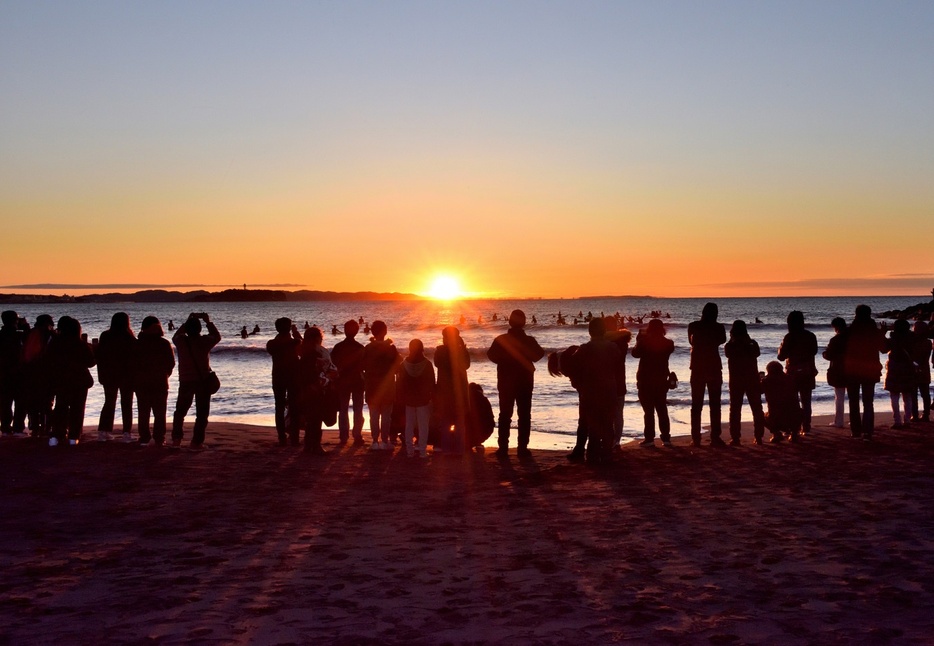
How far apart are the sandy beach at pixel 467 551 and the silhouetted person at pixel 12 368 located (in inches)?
65.1

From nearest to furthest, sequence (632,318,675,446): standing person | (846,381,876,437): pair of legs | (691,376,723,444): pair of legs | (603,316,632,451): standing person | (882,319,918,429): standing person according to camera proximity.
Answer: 1. (603,316,632,451): standing person
2. (632,318,675,446): standing person
3. (691,376,723,444): pair of legs
4. (846,381,876,437): pair of legs
5. (882,319,918,429): standing person

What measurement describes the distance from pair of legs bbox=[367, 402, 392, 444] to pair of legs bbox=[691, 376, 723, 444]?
404cm

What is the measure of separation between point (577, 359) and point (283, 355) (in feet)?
12.7

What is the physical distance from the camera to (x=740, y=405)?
39.1 ft

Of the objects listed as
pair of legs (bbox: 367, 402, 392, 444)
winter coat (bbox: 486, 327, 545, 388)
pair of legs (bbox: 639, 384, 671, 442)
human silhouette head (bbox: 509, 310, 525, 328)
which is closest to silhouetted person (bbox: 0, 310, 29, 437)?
pair of legs (bbox: 367, 402, 392, 444)

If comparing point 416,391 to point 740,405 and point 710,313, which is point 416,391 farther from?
point 740,405

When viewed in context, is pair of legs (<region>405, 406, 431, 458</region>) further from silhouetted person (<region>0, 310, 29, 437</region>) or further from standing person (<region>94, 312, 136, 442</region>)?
silhouetted person (<region>0, 310, 29, 437</region>)

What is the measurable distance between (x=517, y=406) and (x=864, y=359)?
15.2 ft

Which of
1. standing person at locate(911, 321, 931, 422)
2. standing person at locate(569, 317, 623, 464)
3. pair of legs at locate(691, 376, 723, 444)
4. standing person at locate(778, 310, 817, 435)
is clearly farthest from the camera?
standing person at locate(911, 321, 931, 422)

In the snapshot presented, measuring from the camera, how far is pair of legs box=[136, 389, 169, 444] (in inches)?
443

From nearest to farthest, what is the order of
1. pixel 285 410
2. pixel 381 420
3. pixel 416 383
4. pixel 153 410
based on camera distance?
pixel 416 383, pixel 153 410, pixel 381 420, pixel 285 410

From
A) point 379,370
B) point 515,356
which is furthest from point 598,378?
point 379,370

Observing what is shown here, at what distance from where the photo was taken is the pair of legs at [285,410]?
11.7m

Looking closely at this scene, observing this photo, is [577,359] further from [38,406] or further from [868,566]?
[38,406]
